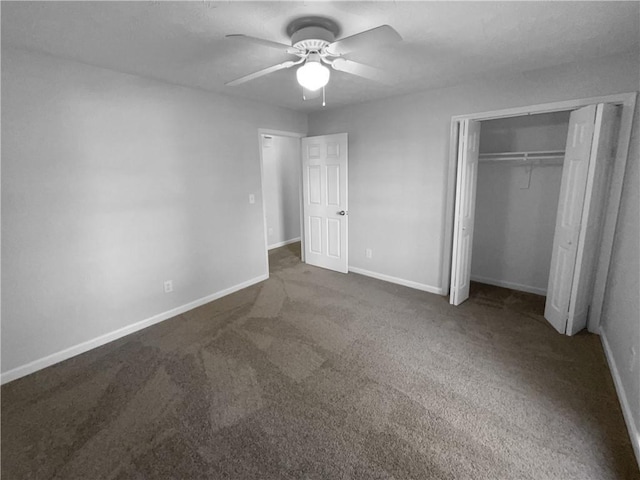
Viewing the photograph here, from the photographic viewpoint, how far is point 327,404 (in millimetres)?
2016

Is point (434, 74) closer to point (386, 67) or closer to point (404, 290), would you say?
point (386, 67)

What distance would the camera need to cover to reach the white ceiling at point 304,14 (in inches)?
66.7

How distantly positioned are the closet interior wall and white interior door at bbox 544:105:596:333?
2.49 ft

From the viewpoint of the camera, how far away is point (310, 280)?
14.0ft

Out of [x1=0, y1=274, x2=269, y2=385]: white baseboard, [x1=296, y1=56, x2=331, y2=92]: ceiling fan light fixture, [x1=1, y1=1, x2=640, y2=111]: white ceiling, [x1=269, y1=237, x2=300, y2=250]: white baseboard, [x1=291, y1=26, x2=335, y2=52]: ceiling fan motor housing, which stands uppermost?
[x1=1, y1=1, x2=640, y2=111]: white ceiling

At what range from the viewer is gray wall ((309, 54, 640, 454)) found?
2.28m

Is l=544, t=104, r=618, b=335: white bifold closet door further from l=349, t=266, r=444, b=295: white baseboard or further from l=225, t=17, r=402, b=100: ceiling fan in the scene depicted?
l=225, t=17, r=402, b=100: ceiling fan

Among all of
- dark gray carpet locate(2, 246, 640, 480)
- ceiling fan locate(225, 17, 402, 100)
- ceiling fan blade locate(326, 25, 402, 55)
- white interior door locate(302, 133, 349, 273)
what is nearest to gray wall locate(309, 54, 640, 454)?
white interior door locate(302, 133, 349, 273)

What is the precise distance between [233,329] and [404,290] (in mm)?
2144

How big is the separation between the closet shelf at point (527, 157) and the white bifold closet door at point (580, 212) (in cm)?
66

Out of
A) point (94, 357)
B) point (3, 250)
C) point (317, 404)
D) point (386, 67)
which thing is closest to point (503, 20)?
point (386, 67)

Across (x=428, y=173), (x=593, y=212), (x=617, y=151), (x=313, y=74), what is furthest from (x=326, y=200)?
(x=617, y=151)

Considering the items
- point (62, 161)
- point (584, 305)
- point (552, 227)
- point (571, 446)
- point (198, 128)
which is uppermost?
point (198, 128)

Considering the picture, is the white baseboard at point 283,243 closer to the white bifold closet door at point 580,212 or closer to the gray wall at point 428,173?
the gray wall at point 428,173
